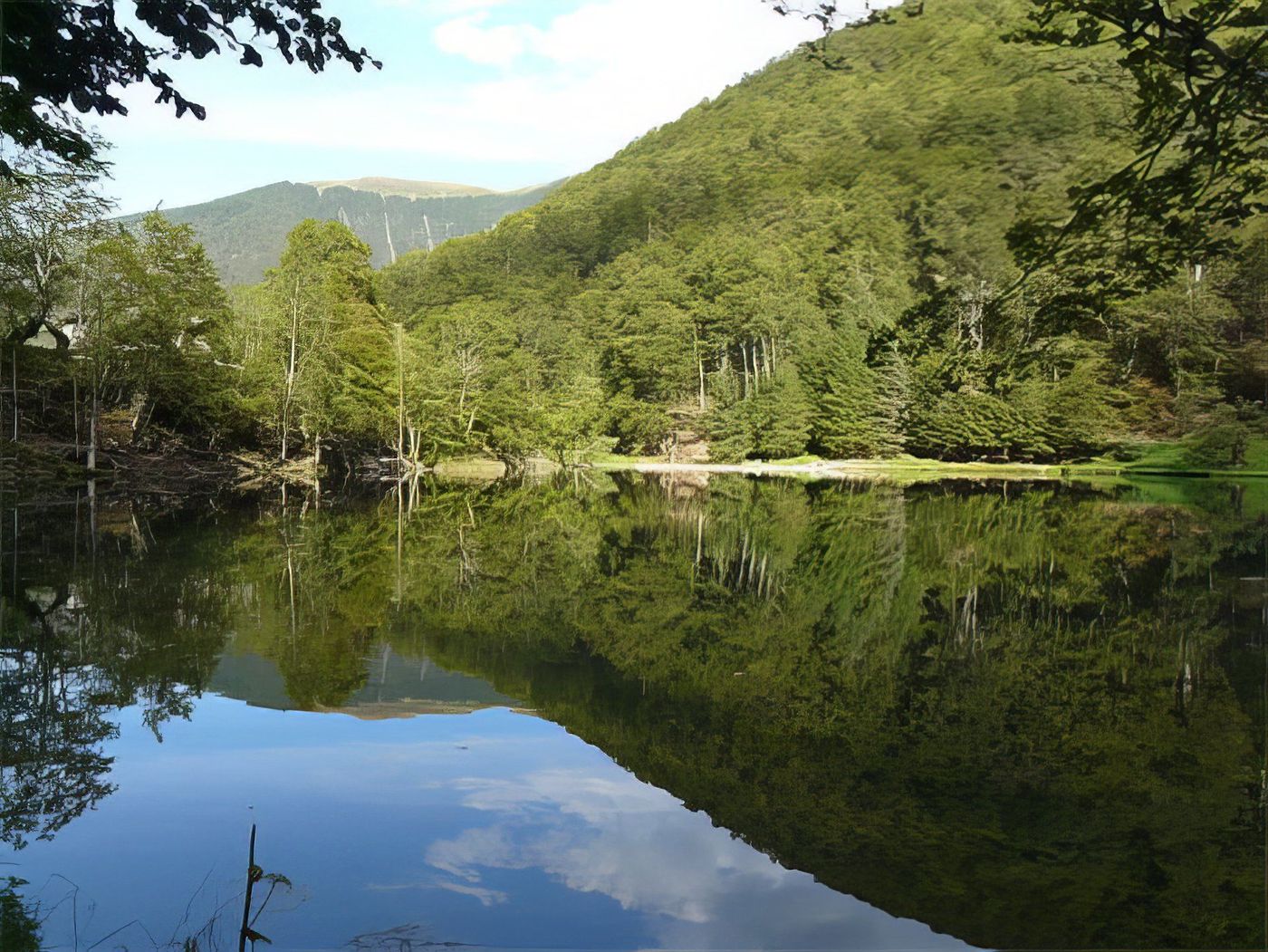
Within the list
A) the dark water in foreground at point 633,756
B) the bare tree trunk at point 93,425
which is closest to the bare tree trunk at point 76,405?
the bare tree trunk at point 93,425

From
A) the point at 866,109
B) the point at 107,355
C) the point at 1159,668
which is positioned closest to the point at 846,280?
the point at 866,109

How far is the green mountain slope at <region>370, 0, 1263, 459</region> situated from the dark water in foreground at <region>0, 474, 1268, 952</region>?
5.07 ft

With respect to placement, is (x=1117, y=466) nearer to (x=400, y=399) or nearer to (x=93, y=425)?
(x=93, y=425)

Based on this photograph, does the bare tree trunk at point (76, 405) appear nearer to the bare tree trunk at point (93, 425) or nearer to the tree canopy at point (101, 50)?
the bare tree trunk at point (93, 425)

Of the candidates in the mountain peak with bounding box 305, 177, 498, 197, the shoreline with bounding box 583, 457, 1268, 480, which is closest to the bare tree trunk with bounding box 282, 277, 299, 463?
the shoreline with bounding box 583, 457, 1268, 480

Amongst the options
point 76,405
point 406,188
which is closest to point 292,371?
point 76,405

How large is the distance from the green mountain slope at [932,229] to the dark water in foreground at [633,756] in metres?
1.55

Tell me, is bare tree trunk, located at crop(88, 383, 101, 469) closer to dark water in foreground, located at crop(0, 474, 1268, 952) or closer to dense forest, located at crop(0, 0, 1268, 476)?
dense forest, located at crop(0, 0, 1268, 476)

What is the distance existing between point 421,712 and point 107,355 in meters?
17.8

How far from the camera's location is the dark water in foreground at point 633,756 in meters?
2.52

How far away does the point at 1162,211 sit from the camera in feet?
10.5

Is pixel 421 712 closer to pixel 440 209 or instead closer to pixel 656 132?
pixel 656 132

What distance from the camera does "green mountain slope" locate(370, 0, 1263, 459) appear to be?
12.3 ft

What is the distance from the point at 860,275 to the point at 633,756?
395 cm
